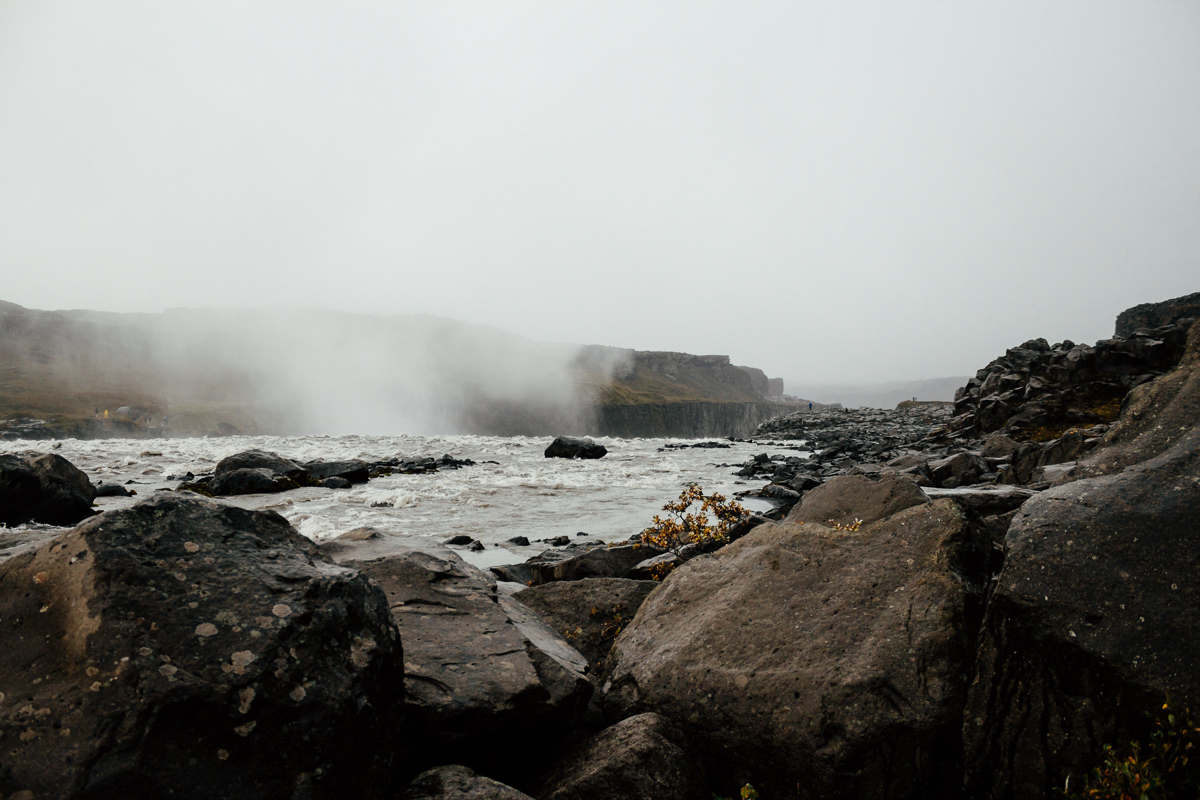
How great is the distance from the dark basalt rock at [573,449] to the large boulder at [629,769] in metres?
55.1

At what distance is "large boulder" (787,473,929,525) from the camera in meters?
8.23

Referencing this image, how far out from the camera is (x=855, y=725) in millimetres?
4250

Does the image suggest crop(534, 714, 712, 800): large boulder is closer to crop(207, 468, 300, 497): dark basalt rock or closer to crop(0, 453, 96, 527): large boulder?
crop(0, 453, 96, 527): large boulder

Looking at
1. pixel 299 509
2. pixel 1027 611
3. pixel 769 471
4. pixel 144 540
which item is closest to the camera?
pixel 144 540

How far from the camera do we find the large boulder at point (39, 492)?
1936 cm

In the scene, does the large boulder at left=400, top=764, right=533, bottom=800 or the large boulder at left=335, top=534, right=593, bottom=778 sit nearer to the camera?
the large boulder at left=400, top=764, right=533, bottom=800

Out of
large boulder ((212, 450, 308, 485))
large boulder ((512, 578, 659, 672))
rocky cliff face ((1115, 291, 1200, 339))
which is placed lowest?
large boulder ((212, 450, 308, 485))

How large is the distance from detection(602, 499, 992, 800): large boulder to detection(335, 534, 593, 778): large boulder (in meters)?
0.88

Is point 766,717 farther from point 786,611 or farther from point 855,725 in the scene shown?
point 786,611

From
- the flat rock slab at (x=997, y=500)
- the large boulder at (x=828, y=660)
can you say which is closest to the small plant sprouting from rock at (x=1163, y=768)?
the large boulder at (x=828, y=660)

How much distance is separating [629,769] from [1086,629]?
11.2ft

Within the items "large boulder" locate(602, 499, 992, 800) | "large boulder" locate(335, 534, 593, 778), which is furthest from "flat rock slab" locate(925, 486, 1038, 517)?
"large boulder" locate(335, 534, 593, 778)

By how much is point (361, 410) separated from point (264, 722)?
545 feet

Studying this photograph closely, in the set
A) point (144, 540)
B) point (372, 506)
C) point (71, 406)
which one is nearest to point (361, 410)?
point (71, 406)
